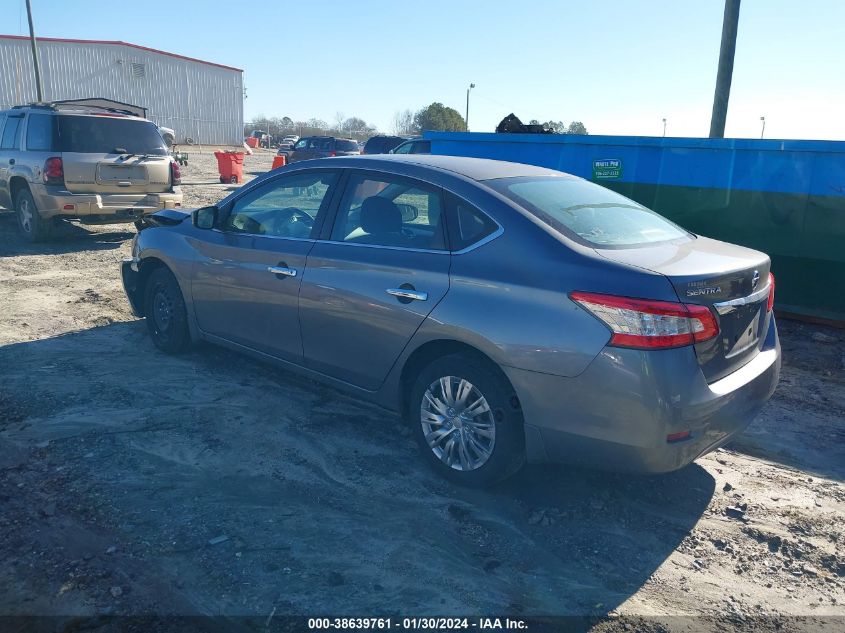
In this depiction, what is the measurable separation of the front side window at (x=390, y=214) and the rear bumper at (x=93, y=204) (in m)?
7.25

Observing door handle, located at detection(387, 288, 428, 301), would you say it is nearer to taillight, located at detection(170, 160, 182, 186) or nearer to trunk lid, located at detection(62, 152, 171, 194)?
trunk lid, located at detection(62, 152, 171, 194)

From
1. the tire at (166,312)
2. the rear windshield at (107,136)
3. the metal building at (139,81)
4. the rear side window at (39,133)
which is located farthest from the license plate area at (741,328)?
the metal building at (139,81)

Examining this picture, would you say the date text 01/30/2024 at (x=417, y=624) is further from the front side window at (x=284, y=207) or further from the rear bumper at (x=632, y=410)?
the front side window at (x=284, y=207)

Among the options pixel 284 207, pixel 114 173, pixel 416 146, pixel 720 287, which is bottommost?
pixel 720 287

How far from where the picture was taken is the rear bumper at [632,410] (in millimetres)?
3016

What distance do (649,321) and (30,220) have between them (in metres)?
10.4

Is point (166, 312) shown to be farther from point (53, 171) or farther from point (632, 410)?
point (53, 171)

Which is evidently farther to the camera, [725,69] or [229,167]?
[229,167]

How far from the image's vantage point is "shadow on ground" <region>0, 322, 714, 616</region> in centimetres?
287

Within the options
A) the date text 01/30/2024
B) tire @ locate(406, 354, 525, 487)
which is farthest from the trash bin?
the date text 01/30/2024

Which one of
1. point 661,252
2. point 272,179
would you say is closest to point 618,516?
point 661,252

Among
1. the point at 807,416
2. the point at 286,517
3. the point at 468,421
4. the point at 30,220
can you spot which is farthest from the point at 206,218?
the point at 30,220

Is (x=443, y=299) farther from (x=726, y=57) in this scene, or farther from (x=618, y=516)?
(x=726, y=57)

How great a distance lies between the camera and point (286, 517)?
3.42 m
